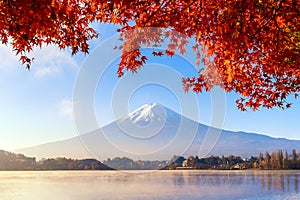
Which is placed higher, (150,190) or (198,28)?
(198,28)

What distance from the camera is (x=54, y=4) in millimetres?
7191

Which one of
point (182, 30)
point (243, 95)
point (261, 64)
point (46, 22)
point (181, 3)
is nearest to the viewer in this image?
point (46, 22)

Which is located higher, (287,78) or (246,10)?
(246,10)

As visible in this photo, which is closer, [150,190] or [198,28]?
[198,28]

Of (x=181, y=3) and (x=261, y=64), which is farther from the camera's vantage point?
(x=261, y=64)

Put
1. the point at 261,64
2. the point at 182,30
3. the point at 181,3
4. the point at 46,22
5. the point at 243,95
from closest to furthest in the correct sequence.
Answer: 1. the point at 46,22
2. the point at 181,3
3. the point at 182,30
4. the point at 261,64
5. the point at 243,95

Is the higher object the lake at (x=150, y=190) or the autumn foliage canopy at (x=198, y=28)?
the autumn foliage canopy at (x=198, y=28)

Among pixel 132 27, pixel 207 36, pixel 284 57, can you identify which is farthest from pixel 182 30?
pixel 284 57

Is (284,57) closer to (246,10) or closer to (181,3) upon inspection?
(246,10)

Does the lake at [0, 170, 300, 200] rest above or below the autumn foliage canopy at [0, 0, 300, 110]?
below

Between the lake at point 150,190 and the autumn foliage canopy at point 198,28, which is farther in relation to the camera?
the lake at point 150,190

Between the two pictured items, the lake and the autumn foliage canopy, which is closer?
the autumn foliage canopy

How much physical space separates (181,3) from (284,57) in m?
2.67

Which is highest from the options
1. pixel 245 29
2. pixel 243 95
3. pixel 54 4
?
pixel 54 4
